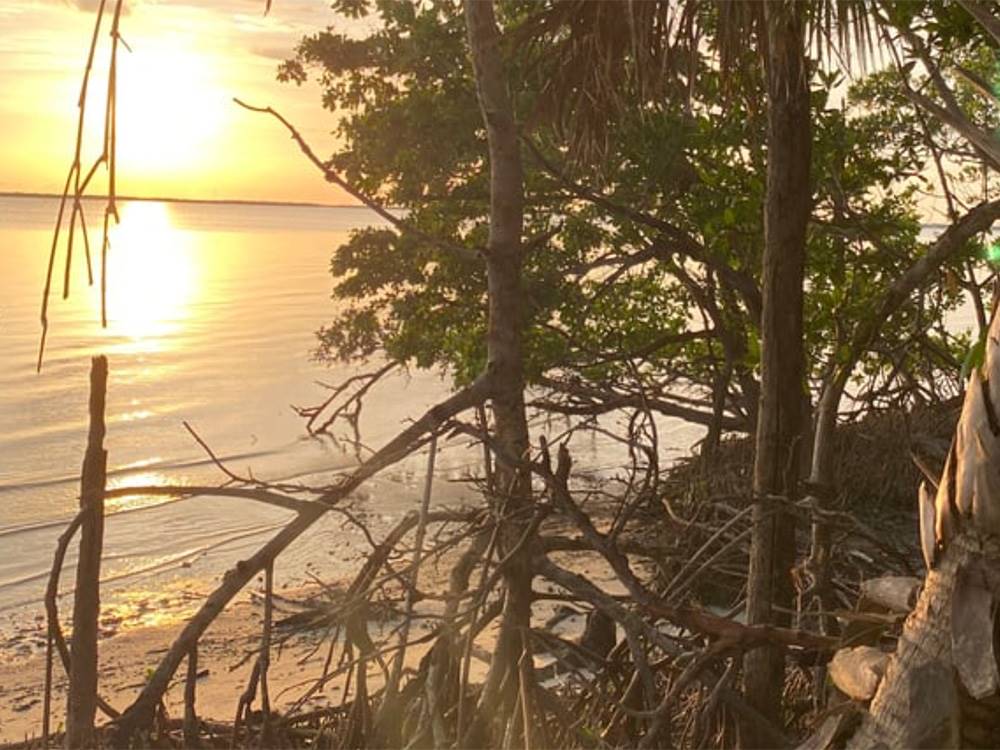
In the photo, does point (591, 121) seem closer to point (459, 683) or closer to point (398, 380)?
point (459, 683)

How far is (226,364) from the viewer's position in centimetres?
3859

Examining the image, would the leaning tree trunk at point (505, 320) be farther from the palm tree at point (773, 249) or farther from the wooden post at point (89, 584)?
the wooden post at point (89, 584)

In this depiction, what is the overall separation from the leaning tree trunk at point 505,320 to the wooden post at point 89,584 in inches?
46.9

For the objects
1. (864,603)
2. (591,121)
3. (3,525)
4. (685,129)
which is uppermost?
(685,129)

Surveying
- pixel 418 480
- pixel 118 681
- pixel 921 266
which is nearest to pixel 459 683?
pixel 921 266

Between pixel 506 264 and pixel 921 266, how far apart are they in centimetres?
137

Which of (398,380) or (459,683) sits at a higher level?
(459,683)

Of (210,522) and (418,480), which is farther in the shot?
(418,480)

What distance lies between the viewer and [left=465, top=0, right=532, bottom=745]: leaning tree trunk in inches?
139

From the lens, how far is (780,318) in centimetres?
430

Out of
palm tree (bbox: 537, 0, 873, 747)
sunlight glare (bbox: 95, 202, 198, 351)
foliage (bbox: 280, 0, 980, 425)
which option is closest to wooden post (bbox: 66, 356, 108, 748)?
palm tree (bbox: 537, 0, 873, 747)

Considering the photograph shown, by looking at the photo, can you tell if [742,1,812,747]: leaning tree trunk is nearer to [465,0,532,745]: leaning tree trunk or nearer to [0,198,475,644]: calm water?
[465,0,532,745]: leaning tree trunk

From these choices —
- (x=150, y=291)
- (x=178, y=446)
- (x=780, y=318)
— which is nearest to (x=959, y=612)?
(x=780, y=318)

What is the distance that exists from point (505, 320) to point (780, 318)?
1193mm
